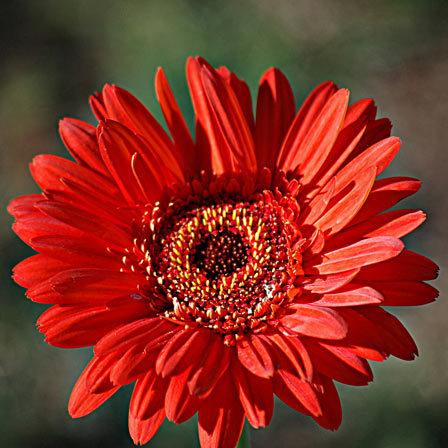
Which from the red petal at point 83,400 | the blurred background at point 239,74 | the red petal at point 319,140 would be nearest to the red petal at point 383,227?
the red petal at point 319,140

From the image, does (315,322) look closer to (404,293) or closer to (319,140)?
(404,293)

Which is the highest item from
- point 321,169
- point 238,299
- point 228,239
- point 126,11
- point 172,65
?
point 126,11

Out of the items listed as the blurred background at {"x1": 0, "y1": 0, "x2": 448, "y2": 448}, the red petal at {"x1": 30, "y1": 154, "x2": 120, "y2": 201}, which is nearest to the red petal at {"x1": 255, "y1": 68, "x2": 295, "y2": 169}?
the red petal at {"x1": 30, "y1": 154, "x2": 120, "y2": 201}

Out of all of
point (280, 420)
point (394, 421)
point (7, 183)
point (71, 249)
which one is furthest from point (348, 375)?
point (7, 183)

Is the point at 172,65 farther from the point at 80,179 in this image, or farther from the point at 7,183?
the point at 80,179

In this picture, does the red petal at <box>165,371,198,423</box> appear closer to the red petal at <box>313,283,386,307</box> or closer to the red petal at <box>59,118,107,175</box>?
the red petal at <box>313,283,386,307</box>

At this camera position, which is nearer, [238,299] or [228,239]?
[238,299]

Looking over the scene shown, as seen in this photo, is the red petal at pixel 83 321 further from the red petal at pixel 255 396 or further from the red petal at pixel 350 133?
the red petal at pixel 350 133
